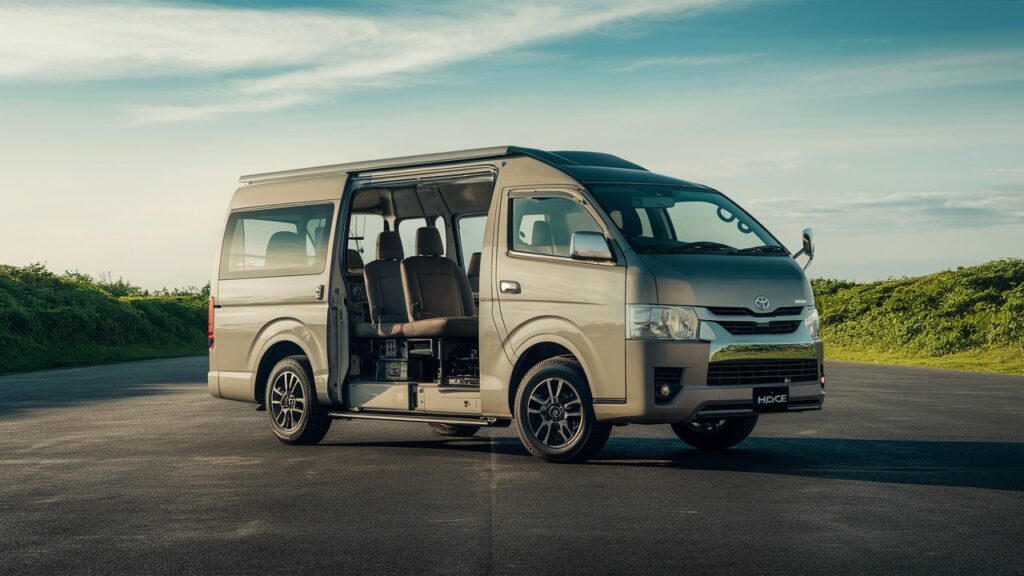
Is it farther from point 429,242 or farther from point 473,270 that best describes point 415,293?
point 473,270

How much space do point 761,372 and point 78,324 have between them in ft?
96.1

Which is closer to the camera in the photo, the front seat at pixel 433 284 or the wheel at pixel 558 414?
the wheel at pixel 558 414

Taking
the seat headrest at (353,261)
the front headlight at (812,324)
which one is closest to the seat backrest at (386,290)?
the seat headrest at (353,261)

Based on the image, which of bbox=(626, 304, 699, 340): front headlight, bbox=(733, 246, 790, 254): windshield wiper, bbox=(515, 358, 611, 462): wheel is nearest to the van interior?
bbox=(515, 358, 611, 462): wheel

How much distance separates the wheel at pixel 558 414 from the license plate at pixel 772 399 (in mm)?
1281

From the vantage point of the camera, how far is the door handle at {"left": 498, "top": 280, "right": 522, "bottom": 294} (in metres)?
11.6

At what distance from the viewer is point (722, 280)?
10.9 metres

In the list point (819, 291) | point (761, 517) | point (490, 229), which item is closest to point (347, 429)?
point (490, 229)

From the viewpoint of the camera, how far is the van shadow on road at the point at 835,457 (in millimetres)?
10578

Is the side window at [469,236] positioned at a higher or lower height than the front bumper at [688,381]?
higher

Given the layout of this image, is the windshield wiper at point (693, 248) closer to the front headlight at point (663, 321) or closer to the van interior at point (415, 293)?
the front headlight at point (663, 321)

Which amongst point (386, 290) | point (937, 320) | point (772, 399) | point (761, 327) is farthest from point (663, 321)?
point (937, 320)

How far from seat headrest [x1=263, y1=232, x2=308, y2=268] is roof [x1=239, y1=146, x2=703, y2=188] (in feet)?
3.47

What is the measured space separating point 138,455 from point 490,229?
4069 millimetres
